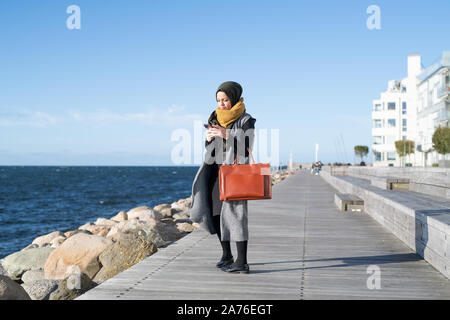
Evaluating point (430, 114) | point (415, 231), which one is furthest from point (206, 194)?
point (430, 114)

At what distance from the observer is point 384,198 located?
9.03m

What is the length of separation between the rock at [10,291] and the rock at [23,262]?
451 cm

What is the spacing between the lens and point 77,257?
344 inches

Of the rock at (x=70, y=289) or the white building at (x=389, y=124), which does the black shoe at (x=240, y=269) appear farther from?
the white building at (x=389, y=124)

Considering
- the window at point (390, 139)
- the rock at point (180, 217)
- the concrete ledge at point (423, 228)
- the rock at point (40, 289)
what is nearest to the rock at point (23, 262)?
the rock at point (40, 289)

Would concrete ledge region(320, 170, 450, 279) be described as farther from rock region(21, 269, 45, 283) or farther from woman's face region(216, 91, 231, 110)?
rock region(21, 269, 45, 283)

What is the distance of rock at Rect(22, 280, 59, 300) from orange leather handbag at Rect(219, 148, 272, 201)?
3347mm

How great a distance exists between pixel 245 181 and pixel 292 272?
4.59 ft

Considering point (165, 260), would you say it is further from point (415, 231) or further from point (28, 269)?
point (28, 269)

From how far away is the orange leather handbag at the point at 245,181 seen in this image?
4855 millimetres

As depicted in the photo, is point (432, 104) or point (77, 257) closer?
point (77, 257)

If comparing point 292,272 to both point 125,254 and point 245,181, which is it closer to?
point 245,181

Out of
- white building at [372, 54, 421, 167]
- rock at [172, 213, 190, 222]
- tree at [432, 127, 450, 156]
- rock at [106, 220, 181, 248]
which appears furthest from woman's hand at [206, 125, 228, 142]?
white building at [372, 54, 421, 167]

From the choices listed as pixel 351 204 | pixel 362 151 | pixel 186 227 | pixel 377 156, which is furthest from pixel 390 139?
pixel 186 227
